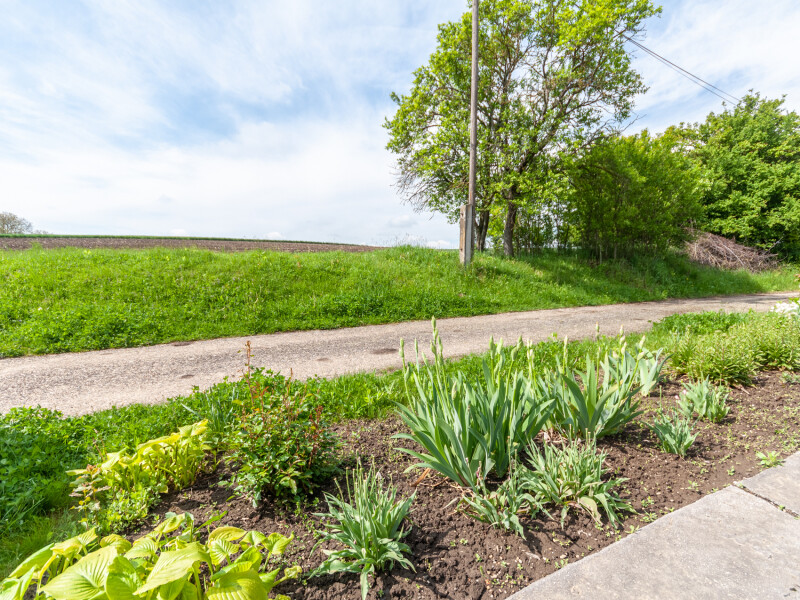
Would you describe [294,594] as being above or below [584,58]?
below

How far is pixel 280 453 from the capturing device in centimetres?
240

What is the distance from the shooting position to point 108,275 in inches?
328

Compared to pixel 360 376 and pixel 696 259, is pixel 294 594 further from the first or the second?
pixel 696 259

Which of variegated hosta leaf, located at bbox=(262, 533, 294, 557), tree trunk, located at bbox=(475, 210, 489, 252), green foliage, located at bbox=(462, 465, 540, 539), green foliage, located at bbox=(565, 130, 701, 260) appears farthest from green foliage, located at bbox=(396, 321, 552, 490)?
tree trunk, located at bbox=(475, 210, 489, 252)

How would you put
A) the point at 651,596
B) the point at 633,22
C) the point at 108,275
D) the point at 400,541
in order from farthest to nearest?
the point at 633,22 < the point at 108,275 < the point at 400,541 < the point at 651,596

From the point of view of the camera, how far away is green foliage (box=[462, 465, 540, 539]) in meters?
2.13

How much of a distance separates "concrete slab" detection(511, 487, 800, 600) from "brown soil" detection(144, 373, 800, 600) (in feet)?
0.46

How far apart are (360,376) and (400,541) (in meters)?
2.57

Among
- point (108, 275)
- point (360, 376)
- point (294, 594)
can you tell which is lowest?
point (294, 594)

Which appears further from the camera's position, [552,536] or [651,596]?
[552,536]

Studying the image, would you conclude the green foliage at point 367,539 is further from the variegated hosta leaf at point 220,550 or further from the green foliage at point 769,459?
the green foliage at point 769,459

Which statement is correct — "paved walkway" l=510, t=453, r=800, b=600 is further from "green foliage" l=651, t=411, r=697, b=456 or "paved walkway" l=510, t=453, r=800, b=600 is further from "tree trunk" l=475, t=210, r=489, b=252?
"tree trunk" l=475, t=210, r=489, b=252

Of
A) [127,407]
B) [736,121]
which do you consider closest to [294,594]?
[127,407]

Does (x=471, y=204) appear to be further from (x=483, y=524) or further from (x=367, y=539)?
(x=367, y=539)
